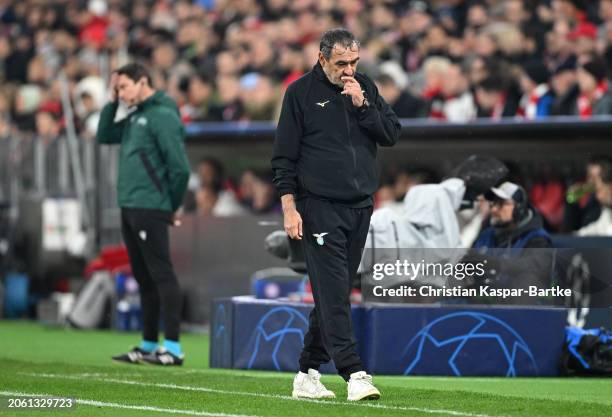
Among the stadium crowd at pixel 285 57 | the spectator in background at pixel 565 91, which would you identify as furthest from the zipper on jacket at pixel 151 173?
the spectator in background at pixel 565 91

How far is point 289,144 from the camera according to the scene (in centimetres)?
896

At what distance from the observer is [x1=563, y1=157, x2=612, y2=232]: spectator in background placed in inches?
561

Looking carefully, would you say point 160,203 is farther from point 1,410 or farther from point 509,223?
point 1,410

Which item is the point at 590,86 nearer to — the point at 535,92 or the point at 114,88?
the point at 535,92

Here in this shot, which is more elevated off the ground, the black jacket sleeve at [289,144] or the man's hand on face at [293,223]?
the black jacket sleeve at [289,144]

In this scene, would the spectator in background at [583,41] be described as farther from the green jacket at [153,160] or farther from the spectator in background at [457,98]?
the green jacket at [153,160]

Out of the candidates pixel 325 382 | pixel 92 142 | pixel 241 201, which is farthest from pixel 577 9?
pixel 325 382

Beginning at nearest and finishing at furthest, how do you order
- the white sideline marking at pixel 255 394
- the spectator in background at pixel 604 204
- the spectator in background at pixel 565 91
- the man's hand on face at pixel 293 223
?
the white sideline marking at pixel 255 394, the man's hand on face at pixel 293 223, the spectator in background at pixel 604 204, the spectator in background at pixel 565 91

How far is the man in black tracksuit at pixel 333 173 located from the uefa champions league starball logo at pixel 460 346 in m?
2.11

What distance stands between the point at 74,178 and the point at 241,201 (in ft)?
6.88

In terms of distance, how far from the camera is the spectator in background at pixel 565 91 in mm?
15469

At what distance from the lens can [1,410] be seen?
8.47 metres

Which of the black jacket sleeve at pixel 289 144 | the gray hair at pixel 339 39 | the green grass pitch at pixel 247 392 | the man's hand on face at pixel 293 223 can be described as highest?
the gray hair at pixel 339 39

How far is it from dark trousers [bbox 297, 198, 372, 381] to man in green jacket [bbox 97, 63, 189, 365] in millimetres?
3050
